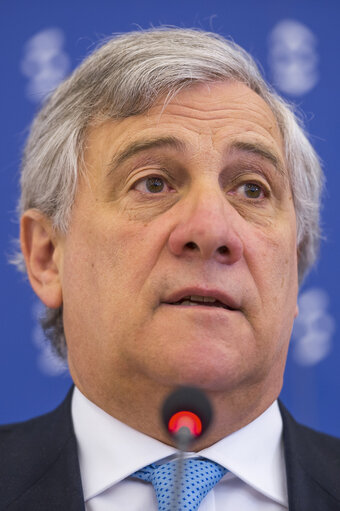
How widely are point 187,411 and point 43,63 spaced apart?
5.74 ft

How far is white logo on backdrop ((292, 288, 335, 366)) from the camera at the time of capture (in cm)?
248

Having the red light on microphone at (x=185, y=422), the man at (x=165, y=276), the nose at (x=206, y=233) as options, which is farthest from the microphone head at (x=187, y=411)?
the nose at (x=206, y=233)

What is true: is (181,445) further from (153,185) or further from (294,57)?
(294,57)

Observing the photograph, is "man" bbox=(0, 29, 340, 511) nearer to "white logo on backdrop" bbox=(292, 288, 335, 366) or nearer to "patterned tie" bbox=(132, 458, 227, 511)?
"patterned tie" bbox=(132, 458, 227, 511)

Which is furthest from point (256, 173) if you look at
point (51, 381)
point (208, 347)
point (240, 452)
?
point (51, 381)

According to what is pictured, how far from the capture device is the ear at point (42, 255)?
188 centimetres

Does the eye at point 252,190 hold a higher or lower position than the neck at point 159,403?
higher

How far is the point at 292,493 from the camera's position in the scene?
158 cm

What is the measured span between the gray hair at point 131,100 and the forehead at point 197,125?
3cm

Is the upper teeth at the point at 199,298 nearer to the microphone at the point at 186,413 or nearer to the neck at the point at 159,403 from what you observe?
the neck at the point at 159,403

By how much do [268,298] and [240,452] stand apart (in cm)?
38

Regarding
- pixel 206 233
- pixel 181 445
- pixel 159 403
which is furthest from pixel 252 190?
pixel 181 445

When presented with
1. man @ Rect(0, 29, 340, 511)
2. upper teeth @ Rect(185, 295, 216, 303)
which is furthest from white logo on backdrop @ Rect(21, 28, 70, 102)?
upper teeth @ Rect(185, 295, 216, 303)

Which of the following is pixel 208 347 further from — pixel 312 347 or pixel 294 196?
pixel 312 347
